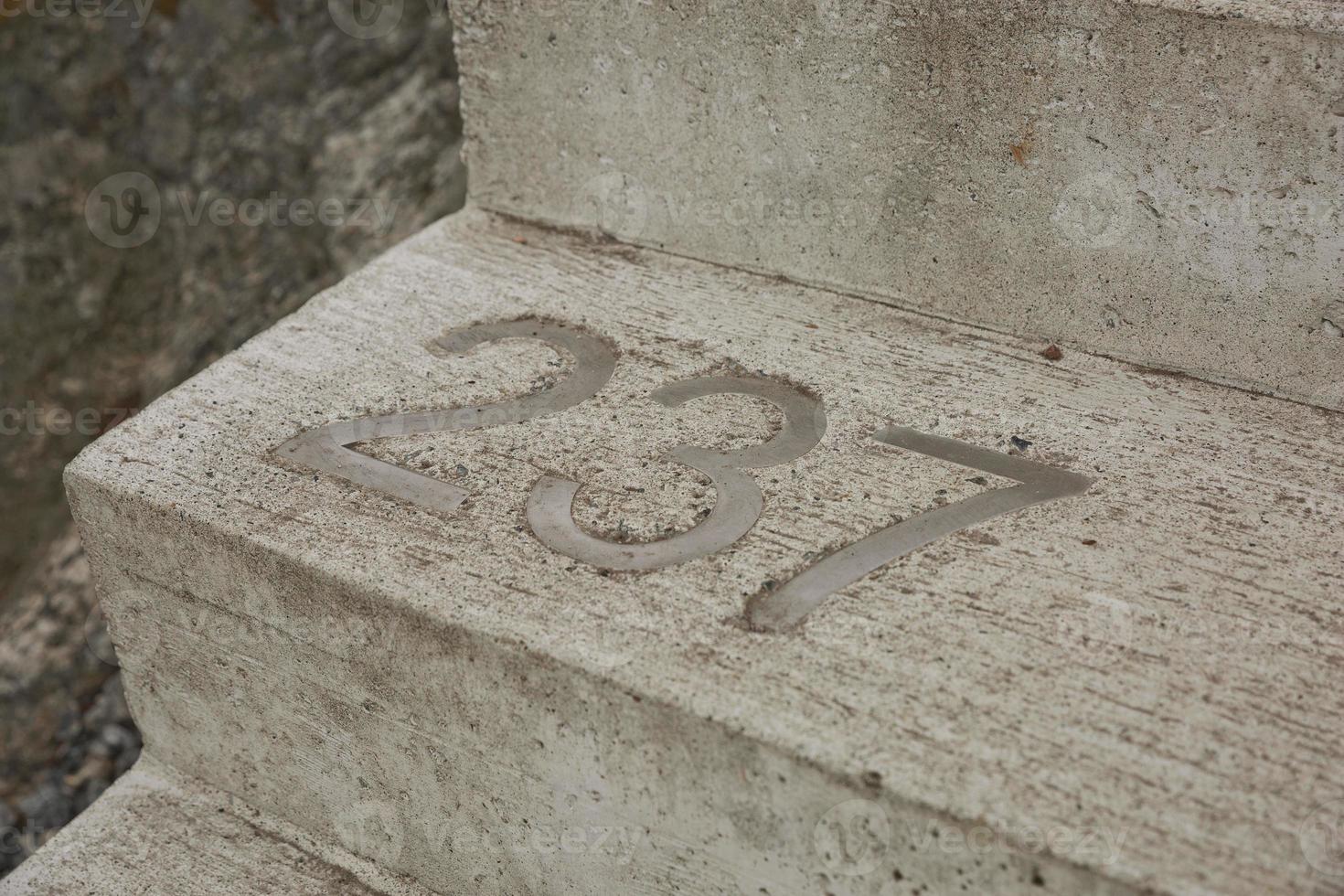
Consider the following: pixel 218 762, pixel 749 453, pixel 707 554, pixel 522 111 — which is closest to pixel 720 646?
pixel 707 554

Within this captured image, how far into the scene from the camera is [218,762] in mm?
2205

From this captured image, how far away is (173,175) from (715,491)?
2738mm

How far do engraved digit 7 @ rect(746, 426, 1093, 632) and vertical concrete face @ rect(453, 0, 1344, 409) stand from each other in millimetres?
380

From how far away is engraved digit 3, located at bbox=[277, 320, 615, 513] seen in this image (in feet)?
6.52

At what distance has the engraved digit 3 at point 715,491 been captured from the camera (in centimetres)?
185

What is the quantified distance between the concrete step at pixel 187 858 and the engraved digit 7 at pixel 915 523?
785mm

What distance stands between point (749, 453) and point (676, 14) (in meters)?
0.85

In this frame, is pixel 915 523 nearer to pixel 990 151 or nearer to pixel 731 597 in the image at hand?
pixel 731 597

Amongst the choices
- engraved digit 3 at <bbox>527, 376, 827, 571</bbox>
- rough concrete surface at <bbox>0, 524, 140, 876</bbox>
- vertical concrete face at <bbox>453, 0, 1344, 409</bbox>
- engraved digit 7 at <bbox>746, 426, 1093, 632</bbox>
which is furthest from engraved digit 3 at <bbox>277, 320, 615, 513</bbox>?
rough concrete surface at <bbox>0, 524, 140, 876</bbox>

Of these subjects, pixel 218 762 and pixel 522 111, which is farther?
pixel 522 111

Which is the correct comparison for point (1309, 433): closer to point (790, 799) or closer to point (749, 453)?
point (749, 453)

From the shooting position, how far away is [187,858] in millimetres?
2123

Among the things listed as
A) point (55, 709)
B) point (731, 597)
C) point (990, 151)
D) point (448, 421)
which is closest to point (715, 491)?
point (731, 597)

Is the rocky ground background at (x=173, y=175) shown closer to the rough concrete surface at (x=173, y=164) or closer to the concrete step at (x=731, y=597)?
the rough concrete surface at (x=173, y=164)
